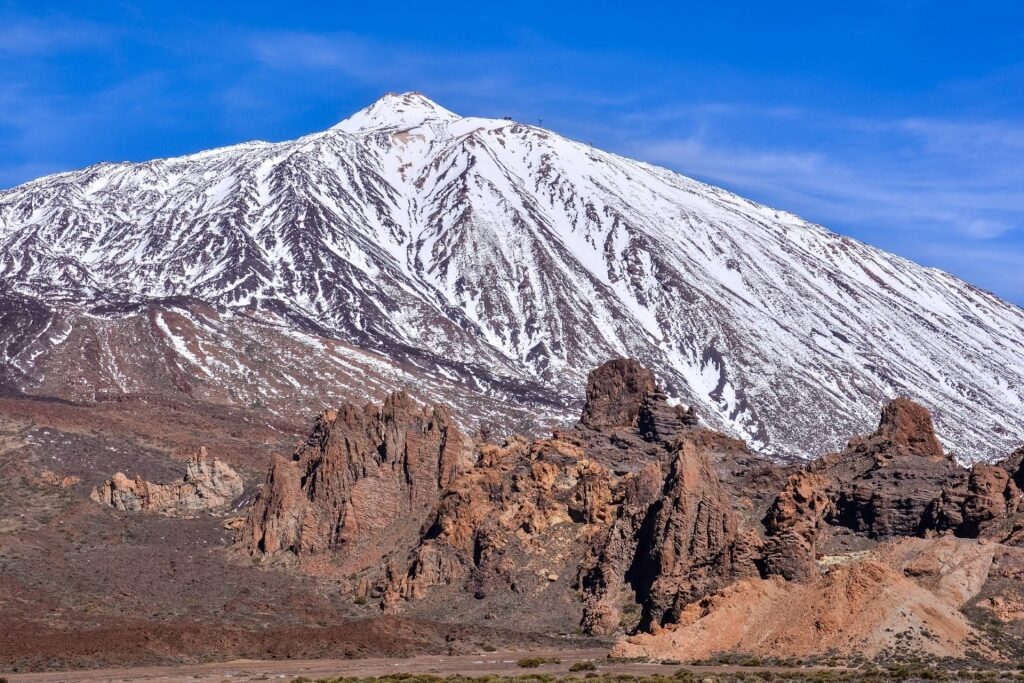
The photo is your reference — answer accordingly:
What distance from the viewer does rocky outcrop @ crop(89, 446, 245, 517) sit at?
12700 centimetres

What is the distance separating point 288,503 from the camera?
115 metres

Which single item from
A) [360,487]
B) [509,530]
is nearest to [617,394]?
[360,487]

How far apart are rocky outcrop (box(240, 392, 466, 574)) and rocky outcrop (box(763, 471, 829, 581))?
2554 centimetres

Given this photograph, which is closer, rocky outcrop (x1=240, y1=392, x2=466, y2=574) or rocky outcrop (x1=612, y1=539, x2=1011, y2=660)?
rocky outcrop (x1=612, y1=539, x2=1011, y2=660)

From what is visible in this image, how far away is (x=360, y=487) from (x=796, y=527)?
37.9 metres

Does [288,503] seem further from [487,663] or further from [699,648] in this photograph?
[699,648]

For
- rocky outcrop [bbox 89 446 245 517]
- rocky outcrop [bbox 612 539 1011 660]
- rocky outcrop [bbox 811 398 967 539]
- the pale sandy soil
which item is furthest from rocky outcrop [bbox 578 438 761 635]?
rocky outcrop [bbox 89 446 245 517]

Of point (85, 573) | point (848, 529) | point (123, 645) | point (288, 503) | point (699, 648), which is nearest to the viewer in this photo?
point (699, 648)

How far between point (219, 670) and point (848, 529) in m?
38.1

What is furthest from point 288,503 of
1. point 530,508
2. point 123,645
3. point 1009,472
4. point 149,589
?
point 1009,472

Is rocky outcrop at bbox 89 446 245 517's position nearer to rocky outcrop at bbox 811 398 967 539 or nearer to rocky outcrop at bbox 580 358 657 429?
rocky outcrop at bbox 580 358 657 429

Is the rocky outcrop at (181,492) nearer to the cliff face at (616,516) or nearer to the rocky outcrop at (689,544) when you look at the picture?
the cliff face at (616,516)

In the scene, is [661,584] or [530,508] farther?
[530,508]

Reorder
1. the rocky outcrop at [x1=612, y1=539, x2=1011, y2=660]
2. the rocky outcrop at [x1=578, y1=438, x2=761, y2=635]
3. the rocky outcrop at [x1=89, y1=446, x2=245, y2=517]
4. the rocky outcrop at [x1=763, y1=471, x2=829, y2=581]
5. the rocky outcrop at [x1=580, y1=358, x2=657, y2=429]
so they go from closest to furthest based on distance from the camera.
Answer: the rocky outcrop at [x1=612, y1=539, x2=1011, y2=660], the rocky outcrop at [x1=763, y1=471, x2=829, y2=581], the rocky outcrop at [x1=578, y1=438, x2=761, y2=635], the rocky outcrop at [x1=89, y1=446, x2=245, y2=517], the rocky outcrop at [x1=580, y1=358, x2=657, y2=429]
